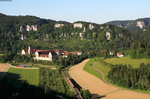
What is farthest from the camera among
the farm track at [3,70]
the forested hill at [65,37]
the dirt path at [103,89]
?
the forested hill at [65,37]

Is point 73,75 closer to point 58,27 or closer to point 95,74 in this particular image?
point 95,74

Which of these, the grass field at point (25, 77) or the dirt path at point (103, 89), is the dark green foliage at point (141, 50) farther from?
the grass field at point (25, 77)

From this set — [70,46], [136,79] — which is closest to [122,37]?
[70,46]

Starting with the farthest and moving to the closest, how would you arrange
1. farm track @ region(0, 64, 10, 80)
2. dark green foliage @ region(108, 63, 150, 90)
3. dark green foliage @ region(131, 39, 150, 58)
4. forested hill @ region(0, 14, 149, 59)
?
1. forested hill @ region(0, 14, 149, 59)
2. dark green foliage @ region(131, 39, 150, 58)
3. farm track @ region(0, 64, 10, 80)
4. dark green foliage @ region(108, 63, 150, 90)

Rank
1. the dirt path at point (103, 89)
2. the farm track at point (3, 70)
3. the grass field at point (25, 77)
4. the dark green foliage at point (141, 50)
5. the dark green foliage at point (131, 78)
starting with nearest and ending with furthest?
the dirt path at point (103, 89) < the dark green foliage at point (131, 78) < the grass field at point (25, 77) < the farm track at point (3, 70) < the dark green foliage at point (141, 50)

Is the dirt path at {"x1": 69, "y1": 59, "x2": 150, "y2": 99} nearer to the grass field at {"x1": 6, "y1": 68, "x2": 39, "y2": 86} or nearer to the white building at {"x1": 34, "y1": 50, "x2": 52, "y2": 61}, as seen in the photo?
the grass field at {"x1": 6, "y1": 68, "x2": 39, "y2": 86}

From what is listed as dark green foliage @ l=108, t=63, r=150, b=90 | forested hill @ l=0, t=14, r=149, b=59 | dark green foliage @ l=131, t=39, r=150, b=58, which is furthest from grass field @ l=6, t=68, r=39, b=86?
forested hill @ l=0, t=14, r=149, b=59

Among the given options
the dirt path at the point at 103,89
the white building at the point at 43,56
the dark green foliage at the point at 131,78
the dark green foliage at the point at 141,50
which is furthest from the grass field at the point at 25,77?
the dark green foliage at the point at 141,50

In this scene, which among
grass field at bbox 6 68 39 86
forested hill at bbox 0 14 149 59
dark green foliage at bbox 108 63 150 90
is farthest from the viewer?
forested hill at bbox 0 14 149 59

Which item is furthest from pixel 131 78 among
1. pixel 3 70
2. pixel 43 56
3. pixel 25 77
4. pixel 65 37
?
pixel 65 37
